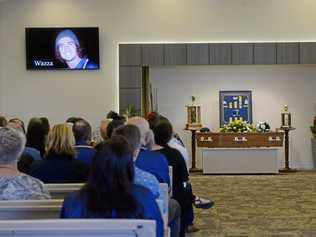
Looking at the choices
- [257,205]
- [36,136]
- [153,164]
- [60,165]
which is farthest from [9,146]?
[257,205]

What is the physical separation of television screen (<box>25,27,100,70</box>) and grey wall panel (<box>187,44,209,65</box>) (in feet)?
6.19

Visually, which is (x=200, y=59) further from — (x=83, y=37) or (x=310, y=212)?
(x=310, y=212)

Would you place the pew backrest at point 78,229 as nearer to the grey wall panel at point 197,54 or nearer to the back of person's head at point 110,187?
the back of person's head at point 110,187

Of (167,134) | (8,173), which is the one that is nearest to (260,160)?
(167,134)

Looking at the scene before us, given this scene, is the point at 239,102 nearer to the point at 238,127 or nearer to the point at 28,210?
the point at 238,127

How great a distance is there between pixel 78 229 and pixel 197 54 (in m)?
10.2

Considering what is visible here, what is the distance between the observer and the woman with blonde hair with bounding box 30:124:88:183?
413cm

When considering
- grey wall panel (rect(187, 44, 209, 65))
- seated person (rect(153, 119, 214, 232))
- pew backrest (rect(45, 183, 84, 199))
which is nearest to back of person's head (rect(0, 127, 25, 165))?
pew backrest (rect(45, 183, 84, 199))

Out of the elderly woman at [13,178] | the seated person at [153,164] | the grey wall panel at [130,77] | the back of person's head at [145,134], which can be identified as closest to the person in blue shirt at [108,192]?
the elderly woman at [13,178]

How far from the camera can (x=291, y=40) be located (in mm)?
11852

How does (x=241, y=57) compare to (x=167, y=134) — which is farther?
(x=241, y=57)

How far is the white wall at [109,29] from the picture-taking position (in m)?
11.9

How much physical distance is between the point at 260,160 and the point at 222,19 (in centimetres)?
299

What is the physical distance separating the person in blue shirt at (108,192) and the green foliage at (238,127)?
9304 mm
